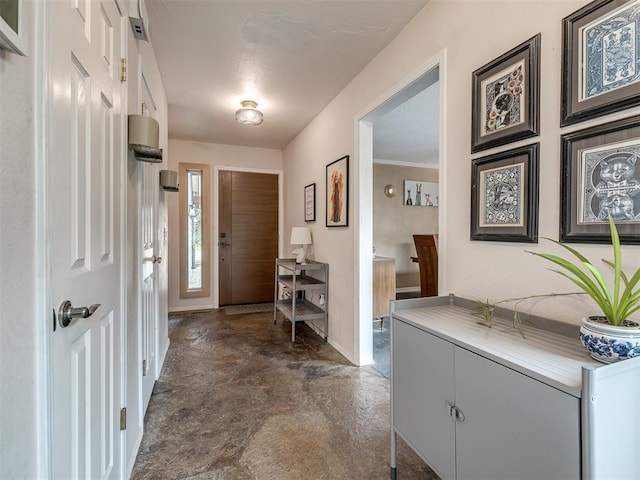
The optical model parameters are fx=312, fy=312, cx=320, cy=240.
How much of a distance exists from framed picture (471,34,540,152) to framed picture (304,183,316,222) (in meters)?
2.35

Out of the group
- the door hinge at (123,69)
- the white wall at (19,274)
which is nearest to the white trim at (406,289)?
the door hinge at (123,69)

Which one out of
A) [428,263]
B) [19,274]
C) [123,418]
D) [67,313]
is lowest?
[123,418]

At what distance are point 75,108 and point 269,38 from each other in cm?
164

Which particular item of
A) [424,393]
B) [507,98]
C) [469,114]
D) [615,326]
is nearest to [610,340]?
[615,326]

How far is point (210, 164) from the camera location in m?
4.68

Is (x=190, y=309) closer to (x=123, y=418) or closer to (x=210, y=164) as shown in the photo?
(x=210, y=164)

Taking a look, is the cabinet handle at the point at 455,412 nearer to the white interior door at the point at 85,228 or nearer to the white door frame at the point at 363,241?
the white interior door at the point at 85,228

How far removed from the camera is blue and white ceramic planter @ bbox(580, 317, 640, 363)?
2.55 feet

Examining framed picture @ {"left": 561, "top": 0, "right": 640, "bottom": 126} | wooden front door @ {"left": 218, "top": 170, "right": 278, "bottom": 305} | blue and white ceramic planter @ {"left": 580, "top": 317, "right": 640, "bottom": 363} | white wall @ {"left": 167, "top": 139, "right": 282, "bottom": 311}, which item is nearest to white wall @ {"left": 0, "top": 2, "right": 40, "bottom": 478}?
blue and white ceramic planter @ {"left": 580, "top": 317, "right": 640, "bottom": 363}

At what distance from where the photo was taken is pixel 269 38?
2.16 m

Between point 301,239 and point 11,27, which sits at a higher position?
point 11,27

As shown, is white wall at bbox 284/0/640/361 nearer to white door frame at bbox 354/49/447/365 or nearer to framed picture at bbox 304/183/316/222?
white door frame at bbox 354/49/447/365

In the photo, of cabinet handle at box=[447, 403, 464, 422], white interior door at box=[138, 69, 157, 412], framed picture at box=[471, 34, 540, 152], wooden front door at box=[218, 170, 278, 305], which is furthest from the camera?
wooden front door at box=[218, 170, 278, 305]

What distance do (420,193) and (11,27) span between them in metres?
5.84
